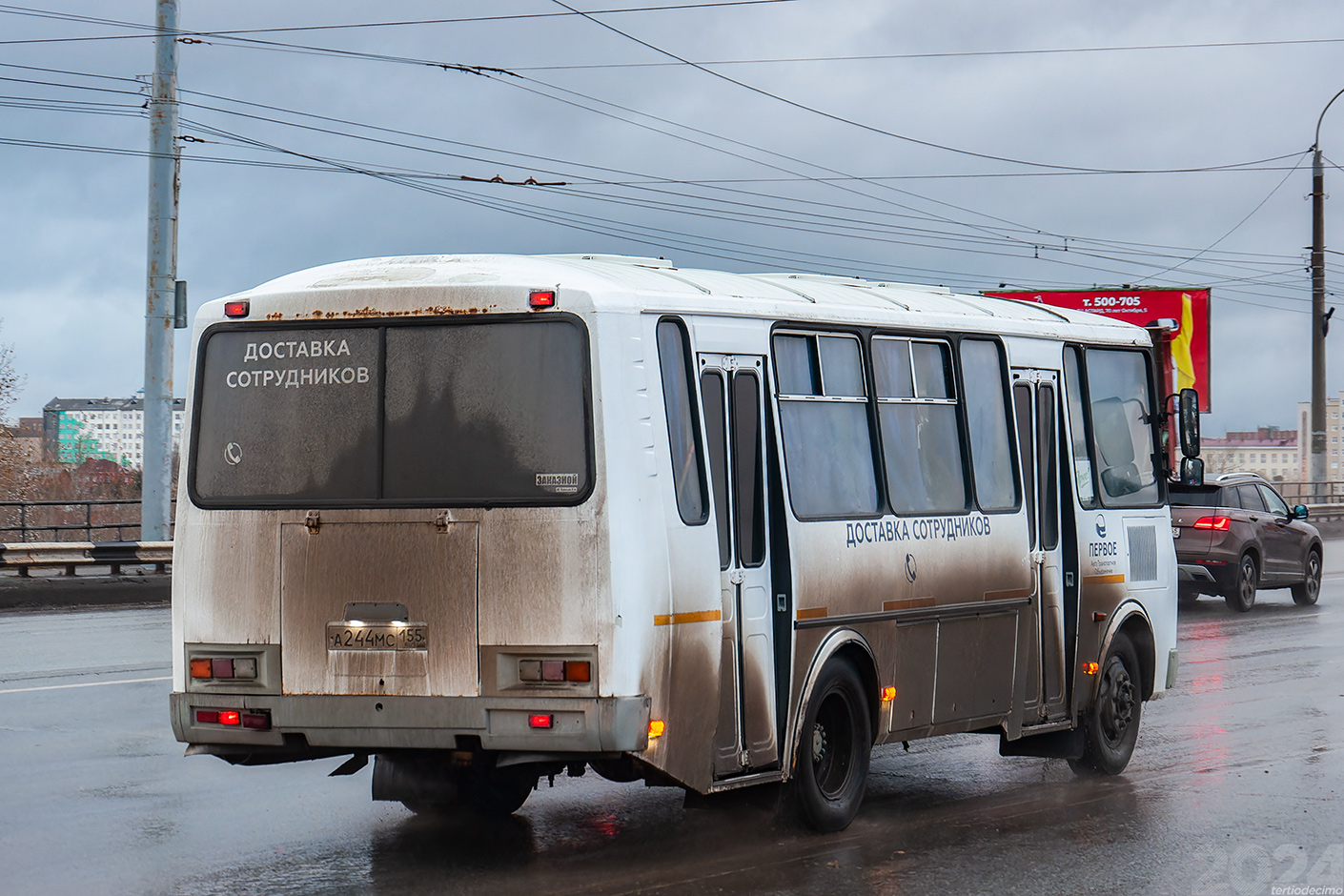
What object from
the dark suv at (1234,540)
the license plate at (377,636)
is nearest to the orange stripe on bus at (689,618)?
the license plate at (377,636)

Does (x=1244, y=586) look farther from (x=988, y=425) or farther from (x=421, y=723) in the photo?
(x=421, y=723)

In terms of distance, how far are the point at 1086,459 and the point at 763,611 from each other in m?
3.56

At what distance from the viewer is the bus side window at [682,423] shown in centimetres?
712

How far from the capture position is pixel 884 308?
28.7ft

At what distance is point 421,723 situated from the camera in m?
6.80

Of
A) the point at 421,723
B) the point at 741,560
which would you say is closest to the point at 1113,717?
the point at 741,560

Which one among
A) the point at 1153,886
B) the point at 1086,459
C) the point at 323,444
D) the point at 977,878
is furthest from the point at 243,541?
the point at 1086,459

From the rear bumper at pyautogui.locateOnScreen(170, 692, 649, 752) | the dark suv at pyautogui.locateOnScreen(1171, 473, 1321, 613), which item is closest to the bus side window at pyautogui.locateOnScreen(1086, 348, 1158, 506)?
the rear bumper at pyautogui.locateOnScreen(170, 692, 649, 752)

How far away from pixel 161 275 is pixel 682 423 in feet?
56.0

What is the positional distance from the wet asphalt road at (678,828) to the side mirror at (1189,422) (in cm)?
197

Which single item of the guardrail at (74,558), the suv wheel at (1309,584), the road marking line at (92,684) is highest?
the guardrail at (74,558)

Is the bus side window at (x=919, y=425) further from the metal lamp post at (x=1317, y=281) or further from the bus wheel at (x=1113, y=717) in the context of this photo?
the metal lamp post at (x=1317, y=281)

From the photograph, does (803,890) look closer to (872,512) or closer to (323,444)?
(872,512)

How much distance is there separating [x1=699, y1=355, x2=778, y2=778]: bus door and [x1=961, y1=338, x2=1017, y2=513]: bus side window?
1.98m
